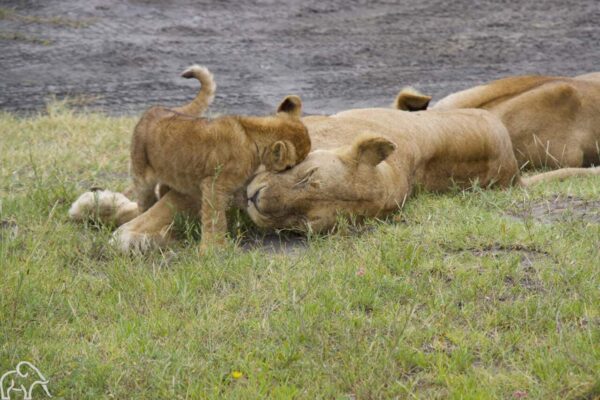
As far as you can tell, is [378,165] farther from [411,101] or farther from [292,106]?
[411,101]

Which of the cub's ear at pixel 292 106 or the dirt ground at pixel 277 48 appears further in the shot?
the dirt ground at pixel 277 48

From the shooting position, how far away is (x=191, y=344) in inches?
160

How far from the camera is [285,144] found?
17.4 feet

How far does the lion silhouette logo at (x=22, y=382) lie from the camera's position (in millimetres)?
3695

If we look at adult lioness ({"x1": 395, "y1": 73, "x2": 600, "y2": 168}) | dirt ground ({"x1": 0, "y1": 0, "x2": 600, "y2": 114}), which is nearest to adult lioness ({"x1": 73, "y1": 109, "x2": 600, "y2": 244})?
adult lioness ({"x1": 395, "y1": 73, "x2": 600, "y2": 168})

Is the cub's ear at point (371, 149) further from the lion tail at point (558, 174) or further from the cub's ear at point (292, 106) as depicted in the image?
the lion tail at point (558, 174)

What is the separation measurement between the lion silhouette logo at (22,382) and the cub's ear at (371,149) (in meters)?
2.17

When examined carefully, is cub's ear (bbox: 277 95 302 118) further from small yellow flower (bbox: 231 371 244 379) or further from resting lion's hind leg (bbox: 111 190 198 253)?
small yellow flower (bbox: 231 371 244 379)

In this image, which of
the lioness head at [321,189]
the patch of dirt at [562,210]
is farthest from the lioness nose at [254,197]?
the patch of dirt at [562,210]

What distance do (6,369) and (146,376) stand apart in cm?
51

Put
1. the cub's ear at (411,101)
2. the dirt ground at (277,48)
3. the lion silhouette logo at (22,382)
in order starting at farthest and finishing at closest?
the dirt ground at (277,48), the cub's ear at (411,101), the lion silhouette logo at (22,382)

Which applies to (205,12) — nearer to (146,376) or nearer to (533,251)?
(533,251)

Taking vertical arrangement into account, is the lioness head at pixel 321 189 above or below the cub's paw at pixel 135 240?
above

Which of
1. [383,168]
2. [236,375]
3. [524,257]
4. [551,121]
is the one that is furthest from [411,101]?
[236,375]
